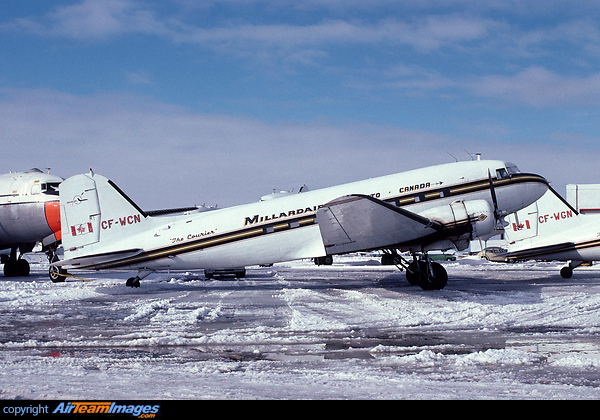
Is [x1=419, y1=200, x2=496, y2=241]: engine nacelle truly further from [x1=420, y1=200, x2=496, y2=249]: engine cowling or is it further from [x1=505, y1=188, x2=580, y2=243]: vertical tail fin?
[x1=505, y1=188, x2=580, y2=243]: vertical tail fin

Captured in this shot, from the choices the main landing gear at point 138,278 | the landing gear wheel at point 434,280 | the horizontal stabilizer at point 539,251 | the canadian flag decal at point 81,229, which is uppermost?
the canadian flag decal at point 81,229

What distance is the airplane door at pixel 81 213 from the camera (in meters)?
18.1

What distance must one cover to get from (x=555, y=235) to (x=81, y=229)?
2168cm

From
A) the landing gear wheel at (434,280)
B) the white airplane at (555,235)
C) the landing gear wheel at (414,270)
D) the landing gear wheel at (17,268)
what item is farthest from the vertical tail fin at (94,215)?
the white airplane at (555,235)

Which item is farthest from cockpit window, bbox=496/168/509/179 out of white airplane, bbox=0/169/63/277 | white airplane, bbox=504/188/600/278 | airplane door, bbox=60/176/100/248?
white airplane, bbox=0/169/63/277

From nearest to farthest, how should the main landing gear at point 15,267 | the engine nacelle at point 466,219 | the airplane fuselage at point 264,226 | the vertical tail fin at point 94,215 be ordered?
the engine nacelle at point 466,219 < the airplane fuselage at point 264,226 < the vertical tail fin at point 94,215 < the main landing gear at point 15,267

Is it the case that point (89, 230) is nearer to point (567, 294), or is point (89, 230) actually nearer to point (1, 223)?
point (1, 223)

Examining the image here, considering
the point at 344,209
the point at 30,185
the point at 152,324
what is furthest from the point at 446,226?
the point at 30,185

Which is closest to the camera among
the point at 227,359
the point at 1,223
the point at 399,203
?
the point at 227,359

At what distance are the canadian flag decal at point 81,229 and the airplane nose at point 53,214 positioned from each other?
8.12 metres

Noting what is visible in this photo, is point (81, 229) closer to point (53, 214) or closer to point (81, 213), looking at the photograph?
point (81, 213)

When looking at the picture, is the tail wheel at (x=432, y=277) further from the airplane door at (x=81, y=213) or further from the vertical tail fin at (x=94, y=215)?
the airplane door at (x=81, y=213)
